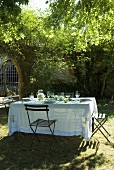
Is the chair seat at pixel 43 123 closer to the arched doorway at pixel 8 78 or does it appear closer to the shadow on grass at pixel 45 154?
the shadow on grass at pixel 45 154

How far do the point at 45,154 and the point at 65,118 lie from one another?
90 centimetres

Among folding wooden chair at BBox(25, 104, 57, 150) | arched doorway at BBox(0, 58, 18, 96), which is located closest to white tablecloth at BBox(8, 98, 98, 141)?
folding wooden chair at BBox(25, 104, 57, 150)

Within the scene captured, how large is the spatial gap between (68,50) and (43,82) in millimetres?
1929

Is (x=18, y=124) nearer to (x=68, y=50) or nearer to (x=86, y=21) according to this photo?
(x=86, y=21)

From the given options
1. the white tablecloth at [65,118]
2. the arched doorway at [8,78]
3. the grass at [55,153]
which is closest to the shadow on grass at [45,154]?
the grass at [55,153]

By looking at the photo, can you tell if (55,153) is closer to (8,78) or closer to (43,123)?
(43,123)

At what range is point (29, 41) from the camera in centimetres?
958

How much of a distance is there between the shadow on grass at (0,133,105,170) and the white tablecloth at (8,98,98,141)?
0.26 m

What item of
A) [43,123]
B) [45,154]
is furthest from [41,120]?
[45,154]

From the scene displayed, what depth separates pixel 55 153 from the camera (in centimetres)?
442

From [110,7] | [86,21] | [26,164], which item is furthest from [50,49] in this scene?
[26,164]

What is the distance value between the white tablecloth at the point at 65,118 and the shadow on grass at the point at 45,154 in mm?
263

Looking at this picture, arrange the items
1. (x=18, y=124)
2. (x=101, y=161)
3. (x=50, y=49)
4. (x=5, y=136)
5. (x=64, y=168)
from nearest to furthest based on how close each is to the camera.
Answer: (x=64, y=168)
(x=101, y=161)
(x=18, y=124)
(x=5, y=136)
(x=50, y=49)

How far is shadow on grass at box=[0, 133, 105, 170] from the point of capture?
3.87m
